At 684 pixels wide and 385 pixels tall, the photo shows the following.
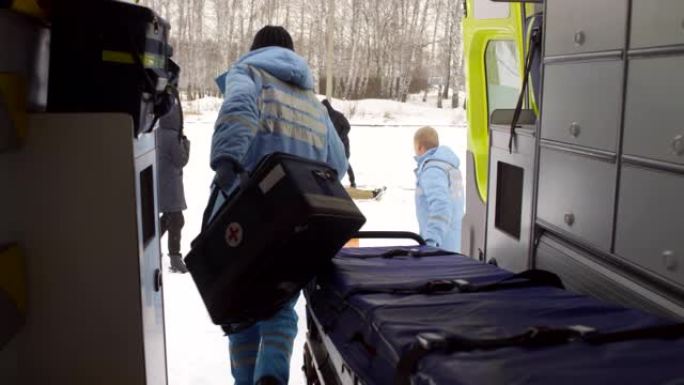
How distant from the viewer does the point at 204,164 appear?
832cm

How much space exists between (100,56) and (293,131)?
106cm

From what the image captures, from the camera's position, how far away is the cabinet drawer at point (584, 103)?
1.74 meters

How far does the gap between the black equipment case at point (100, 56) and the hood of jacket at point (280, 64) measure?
0.90 metres

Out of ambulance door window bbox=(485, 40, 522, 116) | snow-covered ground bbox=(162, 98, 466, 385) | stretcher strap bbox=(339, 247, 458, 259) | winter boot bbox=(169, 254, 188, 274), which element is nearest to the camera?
stretcher strap bbox=(339, 247, 458, 259)

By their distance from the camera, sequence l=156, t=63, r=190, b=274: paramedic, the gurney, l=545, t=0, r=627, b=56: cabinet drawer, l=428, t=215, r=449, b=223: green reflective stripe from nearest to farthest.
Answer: the gurney, l=545, t=0, r=627, b=56: cabinet drawer, l=428, t=215, r=449, b=223: green reflective stripe, l=156, t=63, r=190, b=274: paramedic

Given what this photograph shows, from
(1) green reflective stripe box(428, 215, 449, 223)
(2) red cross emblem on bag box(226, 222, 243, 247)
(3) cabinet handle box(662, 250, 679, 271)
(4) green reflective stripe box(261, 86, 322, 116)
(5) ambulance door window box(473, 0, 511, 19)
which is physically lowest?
(1) green reflective stripe box(428, 215, 449, 223)

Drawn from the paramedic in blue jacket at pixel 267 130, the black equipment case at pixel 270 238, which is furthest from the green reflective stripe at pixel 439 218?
the black equipment case at pixel 270 238

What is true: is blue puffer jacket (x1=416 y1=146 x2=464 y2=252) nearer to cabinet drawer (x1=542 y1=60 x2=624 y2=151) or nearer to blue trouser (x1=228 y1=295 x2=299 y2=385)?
blue trouser (x1=228 y1=295 x2=299 y2=385)

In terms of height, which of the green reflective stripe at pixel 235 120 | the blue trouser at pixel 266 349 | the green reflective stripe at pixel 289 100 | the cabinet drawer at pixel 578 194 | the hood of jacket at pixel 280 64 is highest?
the hood of jacket at pixel 280 64

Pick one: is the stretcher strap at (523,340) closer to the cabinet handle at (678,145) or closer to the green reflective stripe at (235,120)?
the cabinet handle at (678,145)

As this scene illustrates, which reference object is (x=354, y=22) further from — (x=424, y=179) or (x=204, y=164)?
(x=424, y=179)

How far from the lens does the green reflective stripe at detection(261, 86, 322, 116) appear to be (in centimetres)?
257

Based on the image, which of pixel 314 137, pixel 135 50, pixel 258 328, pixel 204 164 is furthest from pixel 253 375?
pixel 204 164

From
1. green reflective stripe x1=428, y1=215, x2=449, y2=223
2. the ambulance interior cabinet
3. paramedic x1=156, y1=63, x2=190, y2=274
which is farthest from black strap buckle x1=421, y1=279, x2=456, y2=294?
paramedic x1=156, y1=63, x2=190, y2=274
